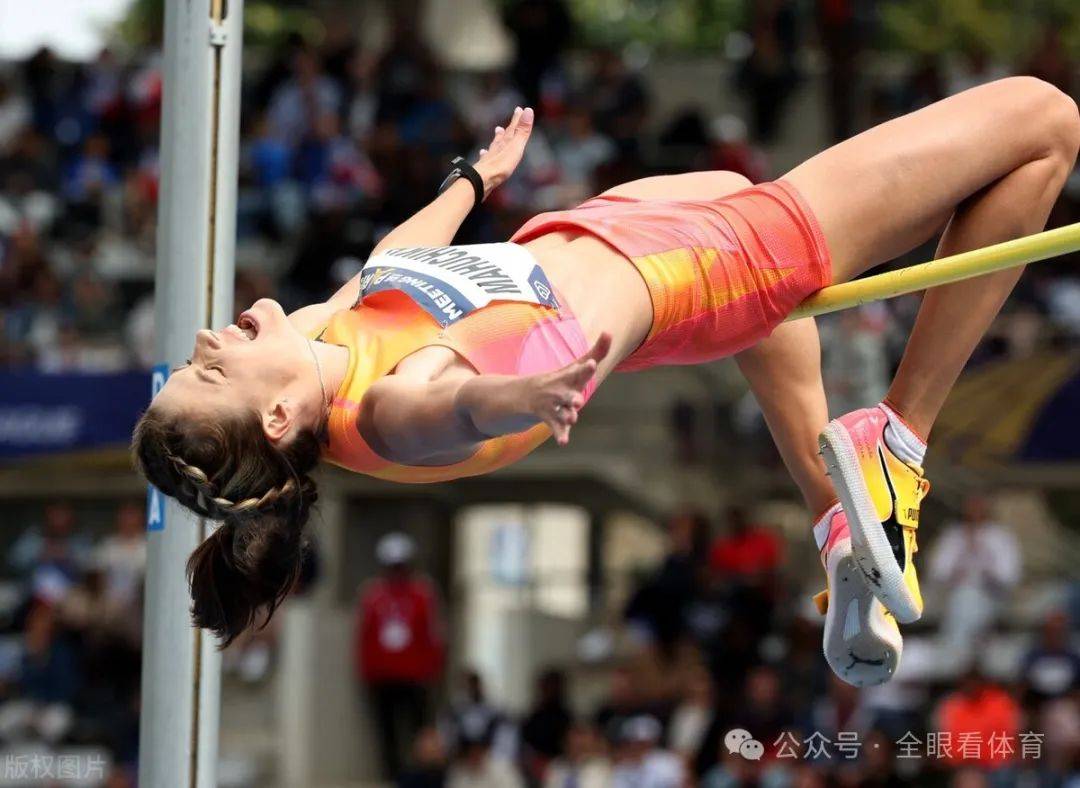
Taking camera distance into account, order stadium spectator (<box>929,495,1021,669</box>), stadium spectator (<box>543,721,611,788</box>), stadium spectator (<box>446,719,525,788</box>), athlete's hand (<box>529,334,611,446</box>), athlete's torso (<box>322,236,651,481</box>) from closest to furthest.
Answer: athlete's hand (<box>529,334,611,446</box>), athlete's torso (<box>322,236,651,481</box>), stadium spectator (<box>543,721,611,788</box>), stadium spectator (<box>446,719,525,788</box>), stadium spectator (<box>929,495,1021,669</box>)

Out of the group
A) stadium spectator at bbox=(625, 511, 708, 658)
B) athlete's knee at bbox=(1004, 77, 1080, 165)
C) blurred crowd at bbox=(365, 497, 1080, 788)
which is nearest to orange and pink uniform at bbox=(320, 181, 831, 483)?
athlete's knee at bbox=(1004, 77, 1080, 165)

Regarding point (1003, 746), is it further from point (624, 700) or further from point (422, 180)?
point (422, 180)

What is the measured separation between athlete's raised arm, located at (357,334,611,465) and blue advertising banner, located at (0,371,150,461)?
7087 mm

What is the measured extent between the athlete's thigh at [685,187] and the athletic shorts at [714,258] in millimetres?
55

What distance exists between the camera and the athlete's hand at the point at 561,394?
3.32m

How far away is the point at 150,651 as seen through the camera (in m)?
4.58

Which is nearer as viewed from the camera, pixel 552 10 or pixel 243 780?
pixel 243 780

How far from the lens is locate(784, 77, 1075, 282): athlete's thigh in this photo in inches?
162

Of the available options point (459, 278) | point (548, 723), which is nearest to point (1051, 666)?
point (548, 723)

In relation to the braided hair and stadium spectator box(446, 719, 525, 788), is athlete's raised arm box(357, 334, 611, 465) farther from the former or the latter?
stadium spectator box(446, 719, 525, 788)

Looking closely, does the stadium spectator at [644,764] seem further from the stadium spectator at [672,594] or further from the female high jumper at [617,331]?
the female high jumper at [617,331]

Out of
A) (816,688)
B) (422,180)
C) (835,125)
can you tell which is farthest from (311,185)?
(816,688)

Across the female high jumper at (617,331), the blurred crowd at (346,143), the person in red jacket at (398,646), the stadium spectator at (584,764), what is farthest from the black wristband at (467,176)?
the blurred crowd at (346,143)

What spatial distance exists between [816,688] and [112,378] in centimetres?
405
